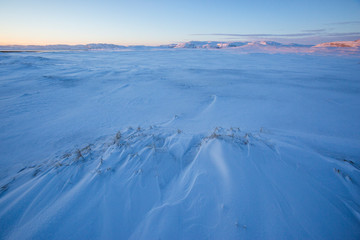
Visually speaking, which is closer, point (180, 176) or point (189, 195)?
point (189, 195)

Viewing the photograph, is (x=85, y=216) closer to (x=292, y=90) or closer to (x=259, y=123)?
(x=259, y=123)

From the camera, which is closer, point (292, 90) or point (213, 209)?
point (213, 209)

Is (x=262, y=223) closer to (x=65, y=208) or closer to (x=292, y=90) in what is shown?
(x=65, y=208)

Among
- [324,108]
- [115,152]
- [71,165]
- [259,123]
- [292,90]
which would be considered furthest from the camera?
[292,90]

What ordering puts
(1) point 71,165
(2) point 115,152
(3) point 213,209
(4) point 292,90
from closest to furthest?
(3) point 213,209, (1) point 71,165, (2) point 115,152, (4) point 292,90

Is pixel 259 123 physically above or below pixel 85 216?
below

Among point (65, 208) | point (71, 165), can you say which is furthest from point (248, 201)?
point (71, 165)
